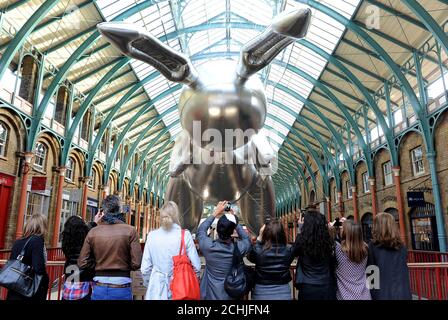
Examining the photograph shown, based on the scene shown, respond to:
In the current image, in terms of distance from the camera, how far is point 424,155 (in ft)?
42.9

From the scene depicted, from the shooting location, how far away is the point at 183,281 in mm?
2260

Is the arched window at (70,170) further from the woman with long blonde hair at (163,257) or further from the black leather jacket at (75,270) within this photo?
the woman with long blonde hair at (163,257)

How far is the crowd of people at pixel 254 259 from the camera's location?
8.15 ft

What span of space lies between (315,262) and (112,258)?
5.25 ft

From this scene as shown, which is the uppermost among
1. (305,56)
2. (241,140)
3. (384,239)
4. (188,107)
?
(305,56)

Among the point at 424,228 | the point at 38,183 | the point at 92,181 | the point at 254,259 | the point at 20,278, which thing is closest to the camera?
the point at 254,259

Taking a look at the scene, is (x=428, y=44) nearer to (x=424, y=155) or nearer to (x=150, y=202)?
(x=424, y=155)

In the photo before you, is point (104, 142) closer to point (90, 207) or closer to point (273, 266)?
point (90, 207)

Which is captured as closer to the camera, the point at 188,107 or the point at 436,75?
the point at 188,107

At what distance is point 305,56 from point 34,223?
1805 centimetres

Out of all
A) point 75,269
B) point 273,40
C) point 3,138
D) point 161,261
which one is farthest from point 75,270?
point 3,138

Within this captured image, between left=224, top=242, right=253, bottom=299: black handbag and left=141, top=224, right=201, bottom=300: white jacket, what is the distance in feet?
0.83

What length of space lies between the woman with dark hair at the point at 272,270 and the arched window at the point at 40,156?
13.6 meters

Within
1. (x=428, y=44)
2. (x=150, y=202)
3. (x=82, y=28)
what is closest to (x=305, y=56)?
(x=428, y=44)
